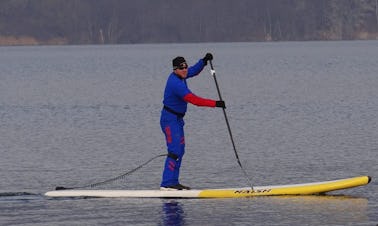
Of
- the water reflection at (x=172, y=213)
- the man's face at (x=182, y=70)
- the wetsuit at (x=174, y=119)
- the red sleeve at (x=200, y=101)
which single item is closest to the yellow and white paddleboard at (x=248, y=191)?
the water reflection at (x=172, y=213)

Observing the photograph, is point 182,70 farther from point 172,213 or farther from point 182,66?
point 172,213

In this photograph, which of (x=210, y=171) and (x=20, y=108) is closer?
(x=210, y=171)

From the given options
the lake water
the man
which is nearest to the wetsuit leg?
the man

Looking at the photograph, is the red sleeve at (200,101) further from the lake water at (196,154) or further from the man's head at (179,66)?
the lake water at (196,154)

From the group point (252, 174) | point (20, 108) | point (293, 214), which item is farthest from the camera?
point (20, 108)

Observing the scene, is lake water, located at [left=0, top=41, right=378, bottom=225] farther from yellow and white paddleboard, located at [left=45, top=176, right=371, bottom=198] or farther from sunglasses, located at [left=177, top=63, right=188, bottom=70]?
sunglasses, located at [left=177, top=63, right=188, bottom=70]

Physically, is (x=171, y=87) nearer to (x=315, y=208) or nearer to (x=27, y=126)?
(x=315, y=208)

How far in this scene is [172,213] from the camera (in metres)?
18.9

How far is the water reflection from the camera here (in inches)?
714

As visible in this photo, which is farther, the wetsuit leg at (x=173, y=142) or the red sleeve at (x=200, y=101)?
the wetsuit leg at (x=173, y=142)

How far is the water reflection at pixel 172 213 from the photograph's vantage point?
18125 mm

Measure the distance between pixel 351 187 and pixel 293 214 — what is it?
6.29 ft

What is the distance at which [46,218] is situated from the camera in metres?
18.5

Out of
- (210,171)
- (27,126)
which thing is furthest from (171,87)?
(27,126)
